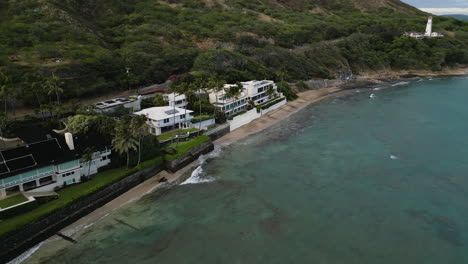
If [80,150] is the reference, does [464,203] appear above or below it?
below

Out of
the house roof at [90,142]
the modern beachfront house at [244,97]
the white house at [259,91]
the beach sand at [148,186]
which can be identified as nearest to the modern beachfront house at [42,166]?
the house roof at [90,142]

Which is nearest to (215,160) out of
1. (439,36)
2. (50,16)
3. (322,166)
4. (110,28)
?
(322,166)

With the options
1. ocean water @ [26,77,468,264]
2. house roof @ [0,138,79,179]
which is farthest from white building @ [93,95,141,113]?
ocean water @ [26,77,468,264]

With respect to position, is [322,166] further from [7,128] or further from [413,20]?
[413,20]

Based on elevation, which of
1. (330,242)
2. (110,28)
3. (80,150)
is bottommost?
(330,242)

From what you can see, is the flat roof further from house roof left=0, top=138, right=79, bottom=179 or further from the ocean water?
the ocean water

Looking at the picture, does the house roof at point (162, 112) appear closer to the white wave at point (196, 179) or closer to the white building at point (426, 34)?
the white wave at point (196, 179)

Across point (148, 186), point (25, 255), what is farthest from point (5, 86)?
point (25, 255)
